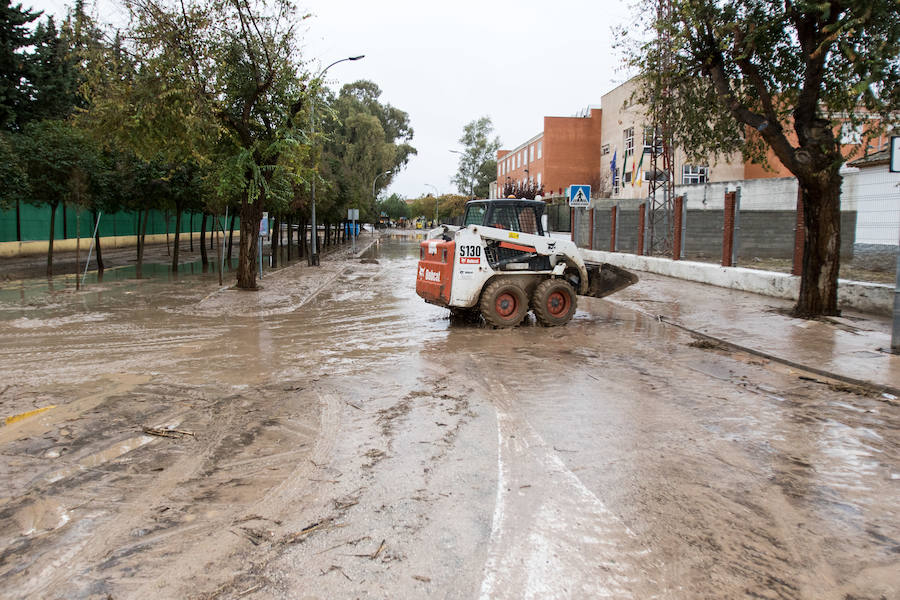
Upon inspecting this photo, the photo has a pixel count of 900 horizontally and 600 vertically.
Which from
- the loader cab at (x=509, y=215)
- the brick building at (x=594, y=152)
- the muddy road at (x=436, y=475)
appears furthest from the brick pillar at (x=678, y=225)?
the brick building at (x=594, y=152)

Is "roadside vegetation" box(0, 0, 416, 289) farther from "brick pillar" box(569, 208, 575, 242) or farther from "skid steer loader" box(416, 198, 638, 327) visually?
"brick pillar" box(569, 208, 575, 242)

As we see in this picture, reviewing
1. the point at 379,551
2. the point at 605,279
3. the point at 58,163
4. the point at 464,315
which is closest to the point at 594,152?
the point at 58,163

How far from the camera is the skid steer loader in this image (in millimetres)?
11289

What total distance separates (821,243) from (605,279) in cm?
393

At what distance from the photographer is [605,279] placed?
12922mm

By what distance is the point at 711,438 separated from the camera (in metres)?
5.72

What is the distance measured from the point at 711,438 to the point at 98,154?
20382mm

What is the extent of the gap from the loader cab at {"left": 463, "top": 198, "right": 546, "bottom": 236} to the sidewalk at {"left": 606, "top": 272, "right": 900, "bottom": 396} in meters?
3.46

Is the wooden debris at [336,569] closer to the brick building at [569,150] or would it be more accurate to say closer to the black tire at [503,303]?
the black tire at [503,303]

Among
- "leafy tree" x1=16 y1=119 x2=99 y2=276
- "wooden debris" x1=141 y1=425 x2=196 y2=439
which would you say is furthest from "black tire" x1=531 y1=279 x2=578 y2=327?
"leafy tree" x1=16 y1=119 x2=99 y2=276

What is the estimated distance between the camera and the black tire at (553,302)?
38.6ft

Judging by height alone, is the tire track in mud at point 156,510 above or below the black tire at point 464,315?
below

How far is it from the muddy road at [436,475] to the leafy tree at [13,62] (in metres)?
31.9

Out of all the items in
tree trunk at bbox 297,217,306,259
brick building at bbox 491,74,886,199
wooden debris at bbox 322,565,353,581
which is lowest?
wooden debris at bbox 322,565,353,581
